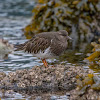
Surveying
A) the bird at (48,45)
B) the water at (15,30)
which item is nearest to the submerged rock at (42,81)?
the water at (15,30)

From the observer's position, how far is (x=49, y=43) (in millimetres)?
9789

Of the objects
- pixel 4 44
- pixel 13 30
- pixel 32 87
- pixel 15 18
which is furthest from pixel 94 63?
pixel 15 18

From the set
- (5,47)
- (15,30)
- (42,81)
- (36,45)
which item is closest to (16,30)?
(15,30)

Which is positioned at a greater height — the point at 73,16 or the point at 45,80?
the point at 73,16

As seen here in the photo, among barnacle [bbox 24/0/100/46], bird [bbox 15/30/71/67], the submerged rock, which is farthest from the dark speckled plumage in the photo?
barnacle [bbox 24/0/100/46]

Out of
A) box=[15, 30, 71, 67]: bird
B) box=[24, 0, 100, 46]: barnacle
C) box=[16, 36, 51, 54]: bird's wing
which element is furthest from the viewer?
box=[24, 0, 100, 46]: barnacle

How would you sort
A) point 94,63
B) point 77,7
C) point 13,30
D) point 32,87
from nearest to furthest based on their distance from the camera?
point 32,87 < point 94,63 < point 77,7 < point 13,30

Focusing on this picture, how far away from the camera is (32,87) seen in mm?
9211

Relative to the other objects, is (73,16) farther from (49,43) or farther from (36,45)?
(49,43)

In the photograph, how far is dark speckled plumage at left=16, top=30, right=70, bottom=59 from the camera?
383 inches

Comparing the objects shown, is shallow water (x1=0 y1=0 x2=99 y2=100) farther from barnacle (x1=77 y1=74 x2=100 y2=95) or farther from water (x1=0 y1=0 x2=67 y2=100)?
A: barnacle (x1=77 y1=74 x2=100 y2=95)

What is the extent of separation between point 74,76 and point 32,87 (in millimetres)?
1365

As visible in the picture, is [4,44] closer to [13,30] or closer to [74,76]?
[13,30]

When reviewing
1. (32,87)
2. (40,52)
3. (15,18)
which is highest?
(15,18)
